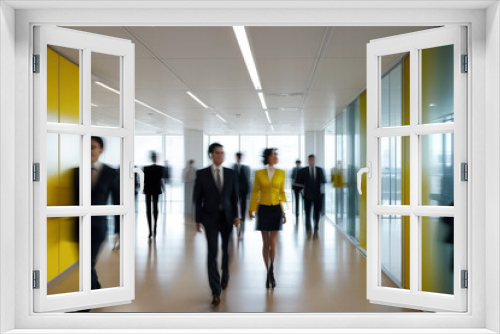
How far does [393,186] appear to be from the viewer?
568 cm

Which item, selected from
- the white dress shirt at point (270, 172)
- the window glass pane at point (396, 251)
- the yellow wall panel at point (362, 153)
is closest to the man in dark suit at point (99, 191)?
the white dress shirt at point (270, 172)

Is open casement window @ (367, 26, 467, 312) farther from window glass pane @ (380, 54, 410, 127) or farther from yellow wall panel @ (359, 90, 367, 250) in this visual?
yellow wall panel @ (359, 90, 367, 250)

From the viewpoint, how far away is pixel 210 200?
4.92 m

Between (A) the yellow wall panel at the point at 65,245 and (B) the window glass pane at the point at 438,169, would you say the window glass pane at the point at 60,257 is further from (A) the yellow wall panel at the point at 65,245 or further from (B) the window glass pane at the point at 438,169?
(B) the window glass pane at the point at 438,169

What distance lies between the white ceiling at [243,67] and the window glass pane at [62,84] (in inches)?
Answer: 12.8

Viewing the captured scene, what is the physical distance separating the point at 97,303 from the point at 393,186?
398 centimetres

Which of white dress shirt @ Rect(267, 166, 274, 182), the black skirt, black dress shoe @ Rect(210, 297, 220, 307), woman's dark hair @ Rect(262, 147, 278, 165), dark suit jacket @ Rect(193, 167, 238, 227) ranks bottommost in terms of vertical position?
black dress shoe @ Rect(210, 297, 220, 307)

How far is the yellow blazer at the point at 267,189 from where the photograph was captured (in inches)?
223

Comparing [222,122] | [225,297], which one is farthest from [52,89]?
[222,122]

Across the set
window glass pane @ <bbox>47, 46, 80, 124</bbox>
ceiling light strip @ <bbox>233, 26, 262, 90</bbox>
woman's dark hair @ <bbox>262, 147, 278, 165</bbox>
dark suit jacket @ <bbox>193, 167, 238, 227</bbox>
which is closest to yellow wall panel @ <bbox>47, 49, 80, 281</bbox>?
window glass pane @ <bbox>47, 46, 80, 124</bbox>

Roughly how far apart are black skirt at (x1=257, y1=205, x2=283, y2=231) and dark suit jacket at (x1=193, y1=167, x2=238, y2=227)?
61 centimetres

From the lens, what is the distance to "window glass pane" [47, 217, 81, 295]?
4.98 metres

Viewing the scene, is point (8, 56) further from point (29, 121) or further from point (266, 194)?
point (266, 194)

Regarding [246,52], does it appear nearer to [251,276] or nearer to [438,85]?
[438,85]
